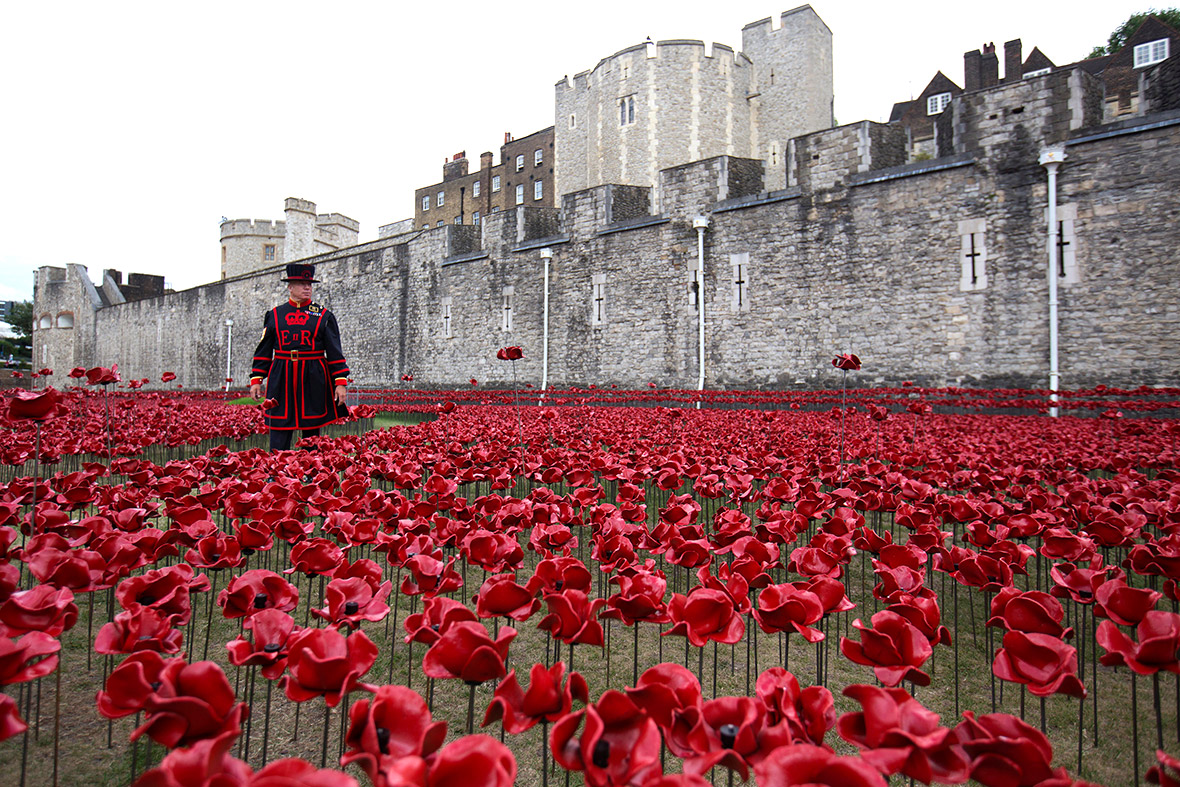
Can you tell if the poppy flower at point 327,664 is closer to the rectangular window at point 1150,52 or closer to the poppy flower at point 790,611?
the poppy flower at point 790,611

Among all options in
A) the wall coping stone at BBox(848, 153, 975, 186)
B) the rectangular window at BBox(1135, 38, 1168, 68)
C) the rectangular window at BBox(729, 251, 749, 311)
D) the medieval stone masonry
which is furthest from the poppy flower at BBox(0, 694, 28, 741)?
the rectangular window at BBox(1135, 38, 1168, 68)

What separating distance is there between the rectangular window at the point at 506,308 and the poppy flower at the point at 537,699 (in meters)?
18.6

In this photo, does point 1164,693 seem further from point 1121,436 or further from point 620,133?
point 620,133

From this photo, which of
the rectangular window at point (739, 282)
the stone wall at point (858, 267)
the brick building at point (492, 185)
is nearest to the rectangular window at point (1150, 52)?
the stone wall at point (858, 267)

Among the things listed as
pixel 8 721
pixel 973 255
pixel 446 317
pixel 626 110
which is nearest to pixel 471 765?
pixel 8 721

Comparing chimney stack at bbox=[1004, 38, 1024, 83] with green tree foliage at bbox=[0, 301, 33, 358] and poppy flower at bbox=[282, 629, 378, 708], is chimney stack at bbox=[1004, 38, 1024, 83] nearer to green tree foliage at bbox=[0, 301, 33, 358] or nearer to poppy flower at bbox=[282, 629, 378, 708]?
poppy flower at bbox=[282, 629, 378, 708]

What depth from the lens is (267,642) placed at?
1420 millimetres

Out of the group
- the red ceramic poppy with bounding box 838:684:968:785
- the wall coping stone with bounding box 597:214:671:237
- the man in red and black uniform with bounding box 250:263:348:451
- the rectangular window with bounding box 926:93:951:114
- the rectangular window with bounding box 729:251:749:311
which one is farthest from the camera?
the rectangular window with bounding box 926:93:951:114

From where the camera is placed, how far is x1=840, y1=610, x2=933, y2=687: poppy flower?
1.33 meters

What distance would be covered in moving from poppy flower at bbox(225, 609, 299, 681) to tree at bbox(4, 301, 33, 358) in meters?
74.9

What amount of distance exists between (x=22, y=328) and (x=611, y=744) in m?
81.2

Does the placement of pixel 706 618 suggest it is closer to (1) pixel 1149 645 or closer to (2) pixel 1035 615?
(2) pixel 1035 615

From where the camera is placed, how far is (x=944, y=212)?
1190 centimetres

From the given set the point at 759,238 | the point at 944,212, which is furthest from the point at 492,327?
the point at 944,212
